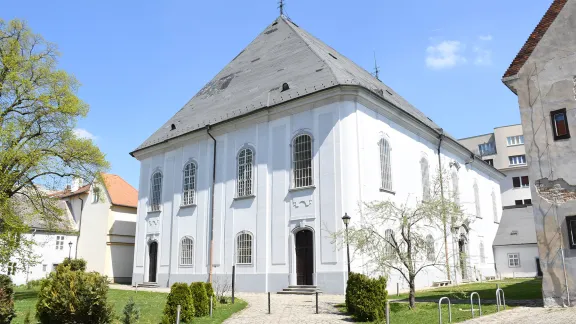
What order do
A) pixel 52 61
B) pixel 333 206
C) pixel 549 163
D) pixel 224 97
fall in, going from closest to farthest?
1. pixel 549 163
2. pixel 333 206
3. pixel 52 61
4. pixel 224 97

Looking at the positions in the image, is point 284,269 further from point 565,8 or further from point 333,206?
point 565,8

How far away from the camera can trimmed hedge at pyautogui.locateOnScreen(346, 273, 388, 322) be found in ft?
39.8

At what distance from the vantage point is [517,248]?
35.2 metres

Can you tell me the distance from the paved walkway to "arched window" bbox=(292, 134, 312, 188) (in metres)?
5.81

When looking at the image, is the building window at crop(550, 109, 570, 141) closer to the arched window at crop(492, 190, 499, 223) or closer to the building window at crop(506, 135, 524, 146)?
the arched window at crop(492, 190, 499, 223)

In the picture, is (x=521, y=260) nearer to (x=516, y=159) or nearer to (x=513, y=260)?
(x=513, y=260)

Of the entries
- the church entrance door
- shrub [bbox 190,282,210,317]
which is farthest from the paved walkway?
the church entrance door

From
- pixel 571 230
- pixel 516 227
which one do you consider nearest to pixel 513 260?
pixel 516 227

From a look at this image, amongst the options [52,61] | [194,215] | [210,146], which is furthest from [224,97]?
[52,61]

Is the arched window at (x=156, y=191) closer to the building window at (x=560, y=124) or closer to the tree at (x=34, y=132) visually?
the tree at (x=34, y=132)

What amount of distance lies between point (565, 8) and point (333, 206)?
36.5 feet

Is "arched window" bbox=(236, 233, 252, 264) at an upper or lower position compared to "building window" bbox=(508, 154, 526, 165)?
lower

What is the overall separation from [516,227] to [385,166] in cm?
1995

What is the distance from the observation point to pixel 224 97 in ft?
92.9
